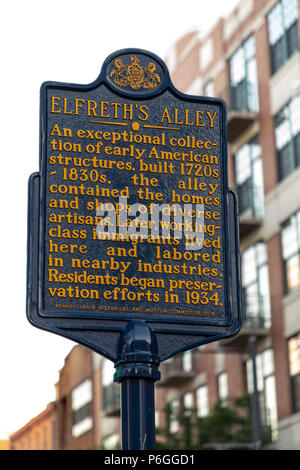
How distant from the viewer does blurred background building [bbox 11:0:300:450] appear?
109 ft

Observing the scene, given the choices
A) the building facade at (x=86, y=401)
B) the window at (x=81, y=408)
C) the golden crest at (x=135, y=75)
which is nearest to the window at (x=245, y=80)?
the building facade at (x=86, y=401)

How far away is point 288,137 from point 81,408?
85.9ft

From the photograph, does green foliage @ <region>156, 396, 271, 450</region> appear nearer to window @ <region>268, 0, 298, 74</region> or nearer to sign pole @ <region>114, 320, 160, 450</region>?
window @ <region>268, 0, 298, 74</region>

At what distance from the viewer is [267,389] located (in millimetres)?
34656

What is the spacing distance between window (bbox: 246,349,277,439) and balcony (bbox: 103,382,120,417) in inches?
455

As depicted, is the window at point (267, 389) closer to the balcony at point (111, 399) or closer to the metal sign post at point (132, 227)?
the balcony at point (111, 399)

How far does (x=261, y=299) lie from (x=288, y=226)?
2.80 meters

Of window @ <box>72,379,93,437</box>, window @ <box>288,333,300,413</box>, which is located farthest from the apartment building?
window @ <box>72,379,93,437</box>

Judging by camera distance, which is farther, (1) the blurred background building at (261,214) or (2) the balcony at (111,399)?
(2) the balcony at (111,399)

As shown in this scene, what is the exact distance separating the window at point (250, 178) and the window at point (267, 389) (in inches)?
194

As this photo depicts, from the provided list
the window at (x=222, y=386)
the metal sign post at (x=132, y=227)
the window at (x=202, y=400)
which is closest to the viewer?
the metal sign post at (x=132, y=227)

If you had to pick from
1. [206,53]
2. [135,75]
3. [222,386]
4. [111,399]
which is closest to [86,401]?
[111,399]

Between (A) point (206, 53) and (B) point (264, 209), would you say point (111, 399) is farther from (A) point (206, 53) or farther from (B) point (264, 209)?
(A) point (206, 53)

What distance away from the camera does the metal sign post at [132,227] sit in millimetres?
10430
